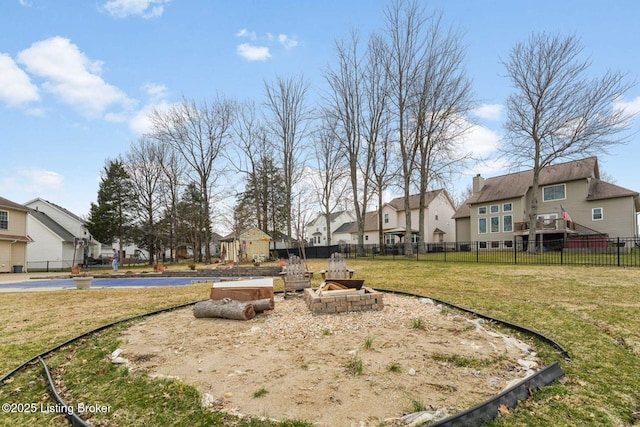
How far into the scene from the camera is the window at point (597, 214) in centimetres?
2506

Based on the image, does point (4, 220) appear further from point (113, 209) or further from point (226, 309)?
point (226, 309)

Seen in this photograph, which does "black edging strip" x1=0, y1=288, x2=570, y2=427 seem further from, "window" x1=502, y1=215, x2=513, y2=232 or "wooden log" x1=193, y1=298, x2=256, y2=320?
"window" x1=502, y1=215, x2=513, y2=232

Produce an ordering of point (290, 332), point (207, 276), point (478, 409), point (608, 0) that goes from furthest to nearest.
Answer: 1. point (207, 276)
2. point (608, 0)
3. point (290, 332)
4. point (478, 409)

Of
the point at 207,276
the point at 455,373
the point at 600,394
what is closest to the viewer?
the point at 600,394

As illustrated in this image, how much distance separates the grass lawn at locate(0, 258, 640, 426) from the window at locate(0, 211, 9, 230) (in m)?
21.0

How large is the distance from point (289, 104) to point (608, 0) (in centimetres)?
2306

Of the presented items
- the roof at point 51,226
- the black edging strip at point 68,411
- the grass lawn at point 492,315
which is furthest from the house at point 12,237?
the black edging strip at point 68,411

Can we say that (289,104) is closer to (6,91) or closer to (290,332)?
(6,91)

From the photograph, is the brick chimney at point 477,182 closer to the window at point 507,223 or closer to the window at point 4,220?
the window at point 507,223

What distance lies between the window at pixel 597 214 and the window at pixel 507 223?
5608mm

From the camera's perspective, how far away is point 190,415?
2703 mm

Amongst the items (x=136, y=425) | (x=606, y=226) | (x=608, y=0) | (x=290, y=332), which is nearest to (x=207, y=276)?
(x=290, y=332)

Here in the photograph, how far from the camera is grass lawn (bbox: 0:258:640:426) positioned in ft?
8.93

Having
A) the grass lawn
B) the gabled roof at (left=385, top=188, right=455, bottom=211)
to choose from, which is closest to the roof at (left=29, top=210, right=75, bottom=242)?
the grass lawn
